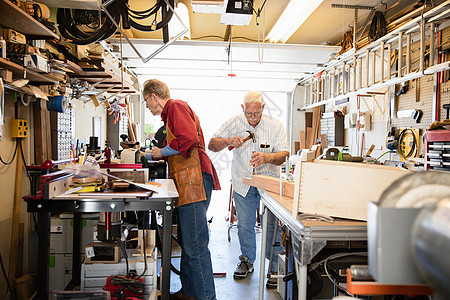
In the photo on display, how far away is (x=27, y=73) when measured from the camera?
2145mm

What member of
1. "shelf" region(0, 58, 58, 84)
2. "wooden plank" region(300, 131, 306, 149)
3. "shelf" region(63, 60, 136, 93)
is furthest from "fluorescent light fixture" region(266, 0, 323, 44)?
"shelf" region(0, 58, 58, 84)

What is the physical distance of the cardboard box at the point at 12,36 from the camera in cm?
203

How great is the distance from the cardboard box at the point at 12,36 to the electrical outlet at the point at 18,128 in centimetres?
59

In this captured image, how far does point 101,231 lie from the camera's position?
7.05 ft

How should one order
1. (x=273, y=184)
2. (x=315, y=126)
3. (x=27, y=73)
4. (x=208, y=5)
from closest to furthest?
(x=27, y=73) < (x=273, y=184) < (x=208, y=5) < (x=315, y=126)

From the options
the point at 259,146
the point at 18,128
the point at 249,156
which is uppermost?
the point at 18,128

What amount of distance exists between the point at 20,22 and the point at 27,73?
30 centimetres

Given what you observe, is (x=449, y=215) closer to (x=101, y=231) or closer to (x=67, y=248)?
(x=101, y=231)

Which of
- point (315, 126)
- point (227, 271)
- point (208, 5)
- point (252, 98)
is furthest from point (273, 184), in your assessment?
point (315, 126)

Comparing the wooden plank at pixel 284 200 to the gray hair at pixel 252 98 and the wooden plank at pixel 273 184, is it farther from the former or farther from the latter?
the gray hair at pixel 252 98

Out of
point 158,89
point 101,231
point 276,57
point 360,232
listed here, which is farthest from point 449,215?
point 276,57

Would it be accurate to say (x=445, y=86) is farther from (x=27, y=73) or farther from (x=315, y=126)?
(x=27, y=73)

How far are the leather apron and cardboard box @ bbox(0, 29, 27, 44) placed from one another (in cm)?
108

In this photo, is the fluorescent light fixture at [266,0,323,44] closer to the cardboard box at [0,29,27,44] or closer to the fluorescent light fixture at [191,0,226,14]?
the fluorescent light fixture at [191,0,226,14]
